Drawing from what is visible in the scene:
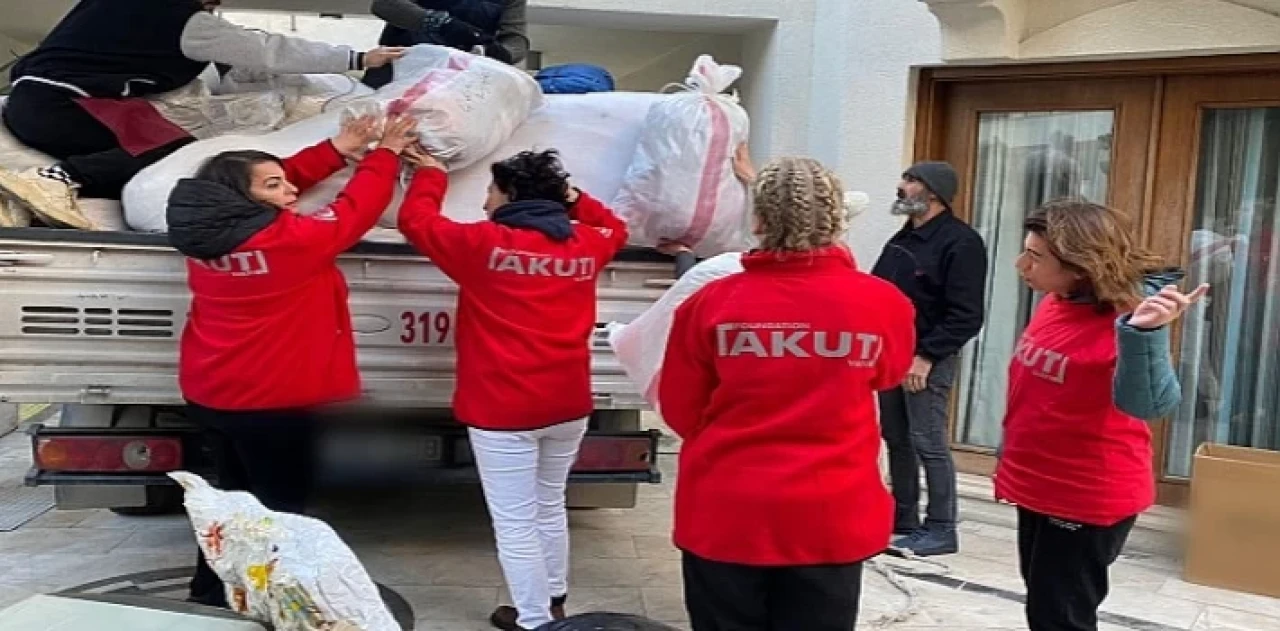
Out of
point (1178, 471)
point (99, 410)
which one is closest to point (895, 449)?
point (1178, 471)

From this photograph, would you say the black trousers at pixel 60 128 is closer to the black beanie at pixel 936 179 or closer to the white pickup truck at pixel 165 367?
the white pickup truck at pixel 165 367

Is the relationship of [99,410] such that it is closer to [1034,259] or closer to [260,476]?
[260,476]

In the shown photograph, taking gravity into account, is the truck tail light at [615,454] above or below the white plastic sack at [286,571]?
below

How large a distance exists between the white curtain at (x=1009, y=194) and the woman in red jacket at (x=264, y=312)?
12.8ft

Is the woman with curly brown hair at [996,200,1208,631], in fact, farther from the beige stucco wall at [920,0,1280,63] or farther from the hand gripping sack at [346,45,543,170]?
the beige stucco wall at [920,0,1280,63]

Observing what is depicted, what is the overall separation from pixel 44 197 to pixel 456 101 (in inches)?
52.7

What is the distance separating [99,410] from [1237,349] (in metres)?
5.16

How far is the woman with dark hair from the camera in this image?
346 cm

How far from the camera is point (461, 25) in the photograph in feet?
15.1

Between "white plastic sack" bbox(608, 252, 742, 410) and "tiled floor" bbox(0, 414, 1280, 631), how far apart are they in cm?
112

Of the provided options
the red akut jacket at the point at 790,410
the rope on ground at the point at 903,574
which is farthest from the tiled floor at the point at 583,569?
the red akut jacket at the point at 790,410

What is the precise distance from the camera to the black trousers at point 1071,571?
2.84 meters

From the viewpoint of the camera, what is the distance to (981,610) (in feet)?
14.5

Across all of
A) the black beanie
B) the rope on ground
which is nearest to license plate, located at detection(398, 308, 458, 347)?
the rope on ground
